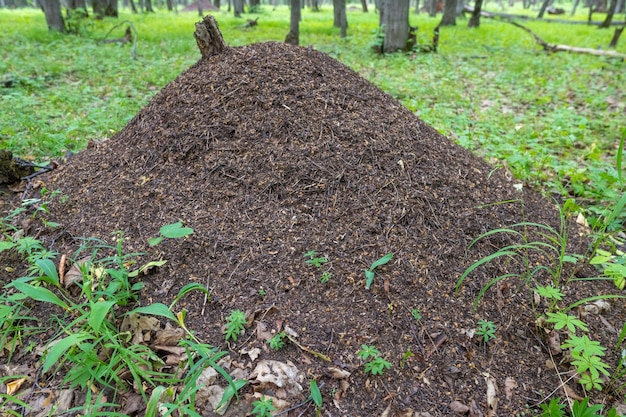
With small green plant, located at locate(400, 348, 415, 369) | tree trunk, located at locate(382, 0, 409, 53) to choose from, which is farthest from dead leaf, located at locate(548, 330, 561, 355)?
tree trunk, located at locate(382, 0, 409, 53)

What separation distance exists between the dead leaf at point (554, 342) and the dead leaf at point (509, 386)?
11.5 inches

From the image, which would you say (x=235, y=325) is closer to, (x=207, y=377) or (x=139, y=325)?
(x=207, y=377)

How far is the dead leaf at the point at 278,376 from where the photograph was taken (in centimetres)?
151

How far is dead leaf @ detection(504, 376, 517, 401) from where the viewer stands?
159cm

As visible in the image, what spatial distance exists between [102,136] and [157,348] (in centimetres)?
300

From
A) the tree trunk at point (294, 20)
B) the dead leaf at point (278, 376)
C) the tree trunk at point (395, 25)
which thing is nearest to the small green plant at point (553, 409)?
the dead leaf at point (278, 376)

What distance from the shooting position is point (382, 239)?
2.00 metres

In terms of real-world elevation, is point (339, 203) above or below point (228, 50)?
below

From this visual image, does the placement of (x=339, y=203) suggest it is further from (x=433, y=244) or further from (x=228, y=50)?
(x=228, y=50)

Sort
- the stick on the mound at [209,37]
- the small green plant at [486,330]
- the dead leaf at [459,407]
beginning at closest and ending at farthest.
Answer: the dead leaf at [459,407]
the small green plant at [486,330]
the stick on the mound at [209,37]

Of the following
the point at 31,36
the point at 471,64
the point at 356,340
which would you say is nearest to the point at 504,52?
the point at 471,64

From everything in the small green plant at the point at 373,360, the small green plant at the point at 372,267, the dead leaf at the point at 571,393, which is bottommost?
the dead leaf at the point at 571,393

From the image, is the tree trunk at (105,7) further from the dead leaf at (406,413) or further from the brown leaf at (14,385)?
the dead leaf at (406,413)

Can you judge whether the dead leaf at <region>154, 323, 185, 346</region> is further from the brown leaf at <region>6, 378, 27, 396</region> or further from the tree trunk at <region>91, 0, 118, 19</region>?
the tree trunk at <region>91, 0, 118, 19</region>
